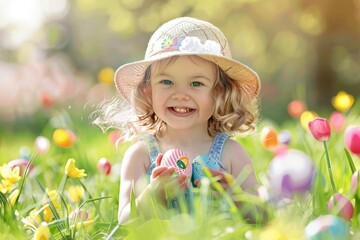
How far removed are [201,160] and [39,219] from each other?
0.48m

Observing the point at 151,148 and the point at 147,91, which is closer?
the point at 151,148

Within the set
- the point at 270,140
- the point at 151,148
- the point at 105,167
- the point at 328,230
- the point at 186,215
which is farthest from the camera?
the point at 270,140

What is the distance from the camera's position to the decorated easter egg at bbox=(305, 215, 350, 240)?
137cm

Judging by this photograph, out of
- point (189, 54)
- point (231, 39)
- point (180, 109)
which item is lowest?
point (231, 39)

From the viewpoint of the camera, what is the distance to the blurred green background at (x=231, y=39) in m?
7.49

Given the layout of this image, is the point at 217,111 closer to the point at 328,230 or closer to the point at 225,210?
the point at 225,210

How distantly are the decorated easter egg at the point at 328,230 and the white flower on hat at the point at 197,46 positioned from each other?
83cm

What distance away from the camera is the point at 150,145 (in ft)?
7.30

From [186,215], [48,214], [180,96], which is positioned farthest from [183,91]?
[186,215]

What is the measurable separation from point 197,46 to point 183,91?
131mm

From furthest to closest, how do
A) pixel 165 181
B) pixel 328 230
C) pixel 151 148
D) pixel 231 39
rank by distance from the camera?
→ pixel 231 39 → pixel 151 148 → pixel 165 181 → pixel 328 230

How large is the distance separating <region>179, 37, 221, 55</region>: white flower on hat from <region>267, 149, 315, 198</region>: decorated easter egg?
560mm

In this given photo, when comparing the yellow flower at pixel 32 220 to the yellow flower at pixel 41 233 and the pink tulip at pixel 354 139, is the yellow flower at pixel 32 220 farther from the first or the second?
the pink tulip at pixel 354 139

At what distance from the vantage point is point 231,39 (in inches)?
316
